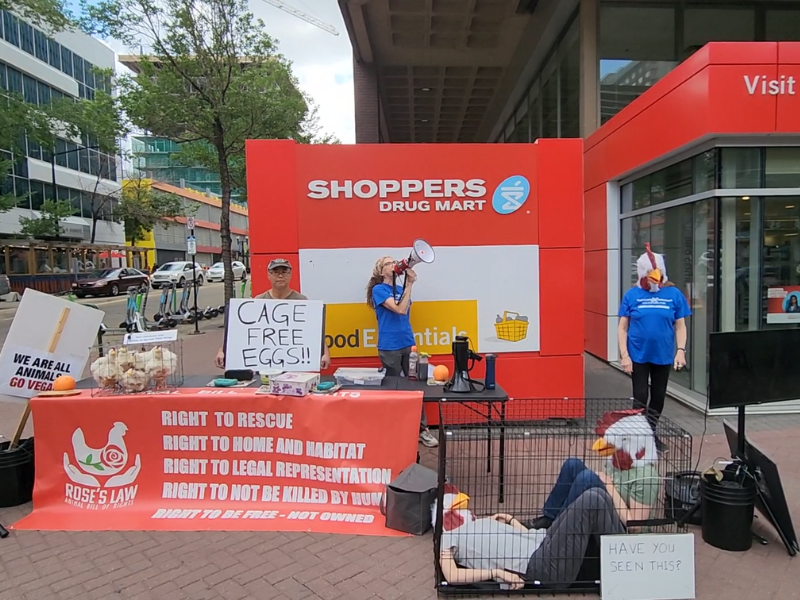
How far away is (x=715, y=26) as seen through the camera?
9586 millimetres

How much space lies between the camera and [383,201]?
5684 millimetres

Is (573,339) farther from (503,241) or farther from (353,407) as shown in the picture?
(353,407)

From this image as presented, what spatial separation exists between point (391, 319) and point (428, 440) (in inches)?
49.1

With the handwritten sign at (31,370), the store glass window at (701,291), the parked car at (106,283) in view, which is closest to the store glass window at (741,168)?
the store glass window at (701,291)

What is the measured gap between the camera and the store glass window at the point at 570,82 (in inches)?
407

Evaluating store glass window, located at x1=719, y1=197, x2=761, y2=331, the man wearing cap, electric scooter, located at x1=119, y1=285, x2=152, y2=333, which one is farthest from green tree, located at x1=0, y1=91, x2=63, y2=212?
store glass window, located at x1=719, y1=197, x2=761, y2=331

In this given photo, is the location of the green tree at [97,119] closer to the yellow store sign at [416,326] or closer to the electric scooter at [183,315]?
the electric scooter at [183,315]

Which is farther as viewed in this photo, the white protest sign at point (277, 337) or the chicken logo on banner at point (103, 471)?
the white protest sign at point (277, 337)

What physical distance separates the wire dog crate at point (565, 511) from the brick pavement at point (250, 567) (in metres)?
0.32

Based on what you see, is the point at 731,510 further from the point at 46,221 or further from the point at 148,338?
the point at 46,221

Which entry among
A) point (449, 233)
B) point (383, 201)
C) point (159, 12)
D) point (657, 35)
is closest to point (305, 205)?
point (383, 201)

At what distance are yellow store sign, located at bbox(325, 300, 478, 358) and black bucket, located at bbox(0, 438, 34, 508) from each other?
2728 mm

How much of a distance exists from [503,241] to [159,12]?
1075 cm

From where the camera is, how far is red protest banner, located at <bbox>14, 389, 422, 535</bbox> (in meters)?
3.80
